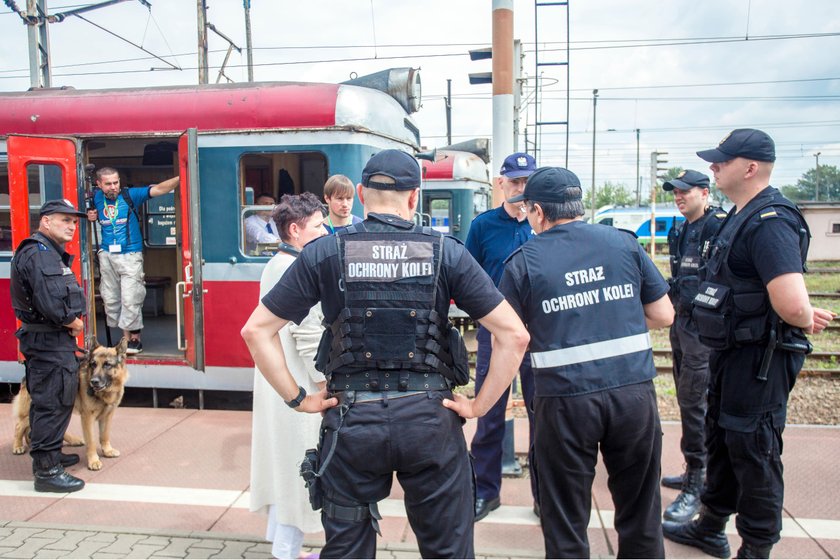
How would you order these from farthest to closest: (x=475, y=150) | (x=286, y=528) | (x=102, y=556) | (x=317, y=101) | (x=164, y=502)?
(x=475, y=150) < (x=317, y=101) < (x=164, y=502) < (x=102, y=556) < (x=286, y=528)

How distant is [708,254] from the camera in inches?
141

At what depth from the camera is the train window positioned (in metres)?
5.97

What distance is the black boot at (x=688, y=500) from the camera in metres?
3.93

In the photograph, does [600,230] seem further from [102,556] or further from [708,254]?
[102,556]

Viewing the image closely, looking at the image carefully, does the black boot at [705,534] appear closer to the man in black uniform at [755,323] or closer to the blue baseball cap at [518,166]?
the man in black uniform at [755,323]

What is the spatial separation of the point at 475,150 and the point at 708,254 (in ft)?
35.2

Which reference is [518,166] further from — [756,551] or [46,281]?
[46,281]

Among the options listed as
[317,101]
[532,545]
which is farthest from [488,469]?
[317,101]

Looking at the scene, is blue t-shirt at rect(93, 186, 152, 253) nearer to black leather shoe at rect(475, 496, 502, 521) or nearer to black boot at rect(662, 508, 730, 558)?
black leather shoe at rect(475, 496, 502, 521)

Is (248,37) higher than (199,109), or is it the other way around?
(248,37)

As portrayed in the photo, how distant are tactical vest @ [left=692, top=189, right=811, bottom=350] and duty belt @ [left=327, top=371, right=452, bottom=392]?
5.31 ft

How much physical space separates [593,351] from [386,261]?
1.07m

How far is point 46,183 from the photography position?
19.6ft

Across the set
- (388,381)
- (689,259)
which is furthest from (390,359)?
(689,259)
